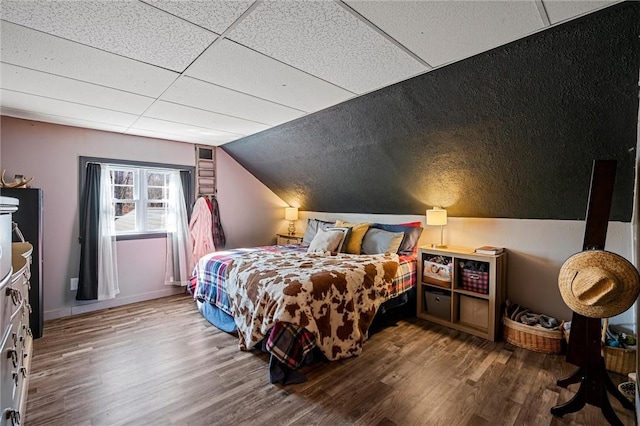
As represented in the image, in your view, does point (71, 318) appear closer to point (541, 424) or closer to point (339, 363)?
point (339, 363)

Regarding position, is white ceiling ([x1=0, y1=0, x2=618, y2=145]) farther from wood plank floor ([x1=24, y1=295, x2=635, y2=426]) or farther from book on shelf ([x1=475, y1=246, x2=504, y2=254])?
wood plank floor ([x1=24, y1=295, x2=635, y2=426])

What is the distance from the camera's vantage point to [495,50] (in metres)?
1.80

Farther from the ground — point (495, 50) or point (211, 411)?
point (495, 50)

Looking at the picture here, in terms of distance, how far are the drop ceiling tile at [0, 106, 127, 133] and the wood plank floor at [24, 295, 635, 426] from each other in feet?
7.07

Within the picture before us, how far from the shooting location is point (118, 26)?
155cm

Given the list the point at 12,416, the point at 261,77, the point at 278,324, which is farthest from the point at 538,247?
the point at 12,416

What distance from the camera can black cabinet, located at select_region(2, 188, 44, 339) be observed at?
271cm

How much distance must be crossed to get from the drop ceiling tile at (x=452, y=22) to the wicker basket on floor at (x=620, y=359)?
226 cm

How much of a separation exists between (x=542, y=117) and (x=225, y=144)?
3.76m

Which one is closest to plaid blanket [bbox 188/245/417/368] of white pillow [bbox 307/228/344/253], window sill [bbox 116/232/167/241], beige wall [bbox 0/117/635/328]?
white pillow [bbox 307/228/344/253]

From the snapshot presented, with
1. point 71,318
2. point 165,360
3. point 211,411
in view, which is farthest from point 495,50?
point 71,318

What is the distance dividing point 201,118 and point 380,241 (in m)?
2.40

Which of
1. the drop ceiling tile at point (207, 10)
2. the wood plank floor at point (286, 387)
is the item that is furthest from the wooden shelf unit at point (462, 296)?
the drop ceiling tile at point (207, 10)

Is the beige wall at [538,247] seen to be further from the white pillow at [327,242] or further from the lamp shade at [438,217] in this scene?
the white pillow at [327,242]
